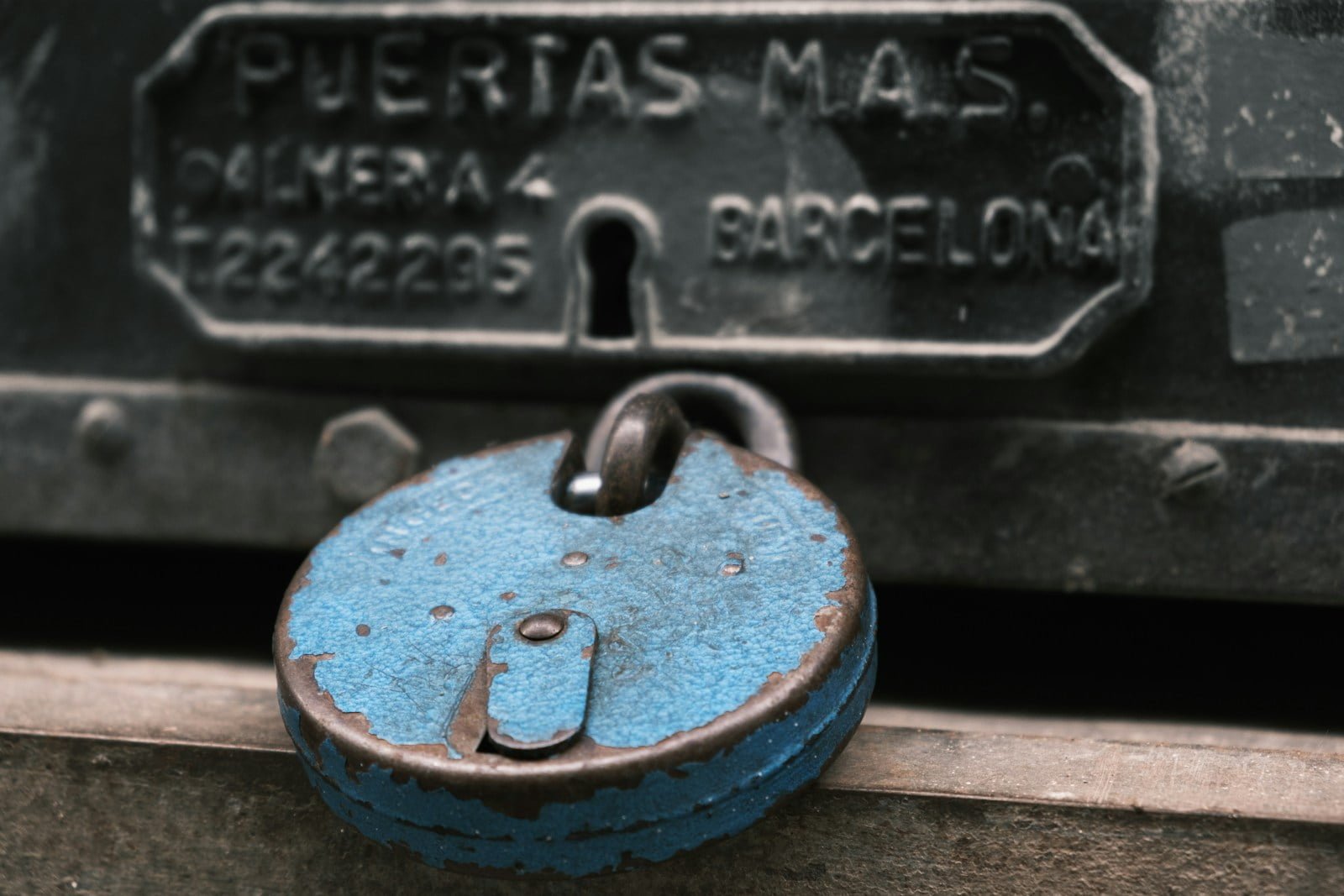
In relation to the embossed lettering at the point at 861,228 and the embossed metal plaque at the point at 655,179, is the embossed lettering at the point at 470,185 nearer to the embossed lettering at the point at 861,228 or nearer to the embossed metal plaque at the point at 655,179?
the embossed metal plaque at the point at 655,179

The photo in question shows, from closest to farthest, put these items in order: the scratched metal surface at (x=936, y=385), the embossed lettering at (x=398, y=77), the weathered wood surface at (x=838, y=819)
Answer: the weathered wood surface at (x=838, y=819)
the scratched metal surface at (x=936, y=385)
the embossed lettering at (x=398, y=77)

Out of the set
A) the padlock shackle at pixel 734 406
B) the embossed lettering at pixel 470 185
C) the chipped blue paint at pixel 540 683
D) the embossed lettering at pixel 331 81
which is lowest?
the padlock shackle at pixel 734 406

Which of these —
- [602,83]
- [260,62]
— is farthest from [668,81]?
[260,62]

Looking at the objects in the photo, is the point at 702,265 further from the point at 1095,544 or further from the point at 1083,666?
the point at 1083,666

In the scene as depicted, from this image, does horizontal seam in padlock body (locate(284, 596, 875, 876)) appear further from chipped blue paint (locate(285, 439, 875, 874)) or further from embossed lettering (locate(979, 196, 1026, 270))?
embossed lettering (locate(979, 196, 1026, 270))

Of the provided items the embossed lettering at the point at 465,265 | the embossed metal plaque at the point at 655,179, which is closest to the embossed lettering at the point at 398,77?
the embossed metal plaque at the point at 655,179

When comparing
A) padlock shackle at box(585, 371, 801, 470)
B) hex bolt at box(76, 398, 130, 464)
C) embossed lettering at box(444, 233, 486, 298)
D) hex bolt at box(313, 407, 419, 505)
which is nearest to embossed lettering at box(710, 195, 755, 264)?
padlock shackle at box(585, 371, 801, 470)
